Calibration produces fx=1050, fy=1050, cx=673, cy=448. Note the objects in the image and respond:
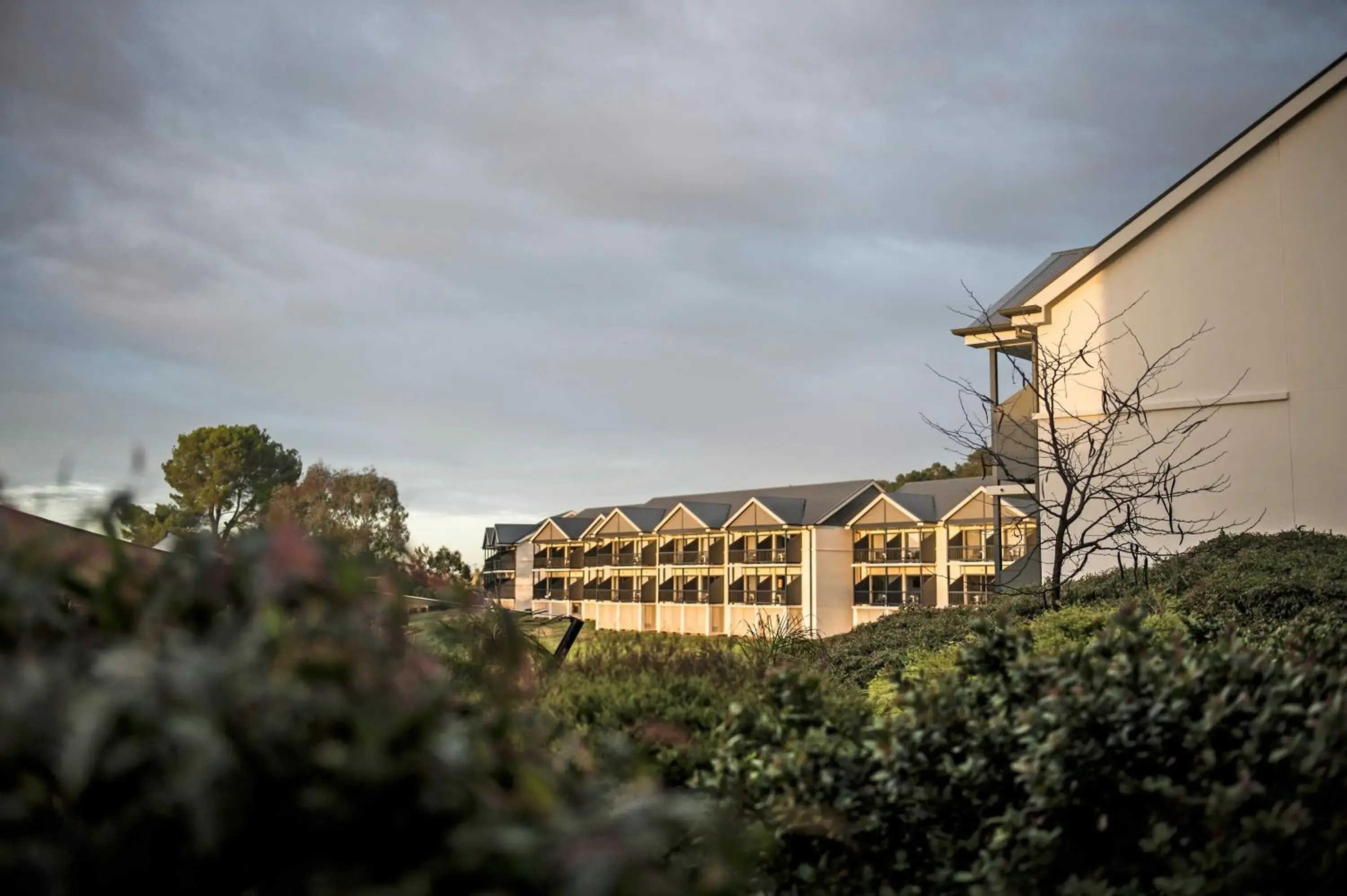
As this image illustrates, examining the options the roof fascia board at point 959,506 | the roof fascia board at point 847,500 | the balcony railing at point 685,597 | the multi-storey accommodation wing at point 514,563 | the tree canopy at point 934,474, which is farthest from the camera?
the multi-storey accommodation wing at point 514,563

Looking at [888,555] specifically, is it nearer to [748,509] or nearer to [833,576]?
[833,576]

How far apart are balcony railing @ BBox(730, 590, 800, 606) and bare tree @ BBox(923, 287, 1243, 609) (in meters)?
30.4

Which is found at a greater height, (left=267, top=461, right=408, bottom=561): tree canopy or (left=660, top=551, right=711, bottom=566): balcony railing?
(left=267, top=461, right=408, bottom=561): tree canopy

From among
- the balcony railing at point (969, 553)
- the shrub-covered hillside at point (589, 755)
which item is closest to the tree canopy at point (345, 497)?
the balcony railing at point (969, 553)

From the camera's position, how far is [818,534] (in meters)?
48.9

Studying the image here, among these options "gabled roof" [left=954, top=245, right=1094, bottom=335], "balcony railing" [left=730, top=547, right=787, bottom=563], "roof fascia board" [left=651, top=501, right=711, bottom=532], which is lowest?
"balcony railing" [left=730, top=547, right=787, bottom=563]

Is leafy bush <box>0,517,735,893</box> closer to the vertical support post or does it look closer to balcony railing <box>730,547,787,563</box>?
the vertical support post

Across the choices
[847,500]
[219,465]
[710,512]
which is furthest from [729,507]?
[219,465]

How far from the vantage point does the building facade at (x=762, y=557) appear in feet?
147

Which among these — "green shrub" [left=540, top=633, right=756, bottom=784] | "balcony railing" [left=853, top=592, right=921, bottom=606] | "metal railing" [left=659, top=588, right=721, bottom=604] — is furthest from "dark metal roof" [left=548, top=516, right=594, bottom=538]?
"green shrub" [left=540, top=633, right=756, bottom=784]

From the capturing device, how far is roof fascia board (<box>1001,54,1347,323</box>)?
15.6 meters

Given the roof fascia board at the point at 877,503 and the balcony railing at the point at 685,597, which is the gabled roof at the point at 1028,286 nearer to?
the roof fascia board at the point at 877,503

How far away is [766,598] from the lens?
50.7m

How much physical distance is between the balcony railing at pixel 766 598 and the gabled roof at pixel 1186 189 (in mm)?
30841
